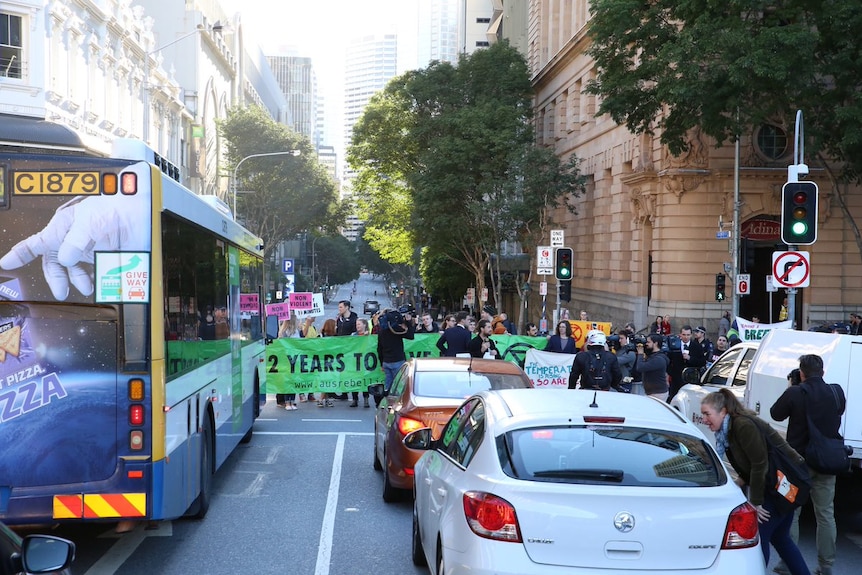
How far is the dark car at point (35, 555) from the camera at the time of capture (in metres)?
3.54

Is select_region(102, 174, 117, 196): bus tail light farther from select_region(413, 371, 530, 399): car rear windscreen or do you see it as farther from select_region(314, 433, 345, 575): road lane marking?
select_region(413, 371, 530, 399): car rear windscreen

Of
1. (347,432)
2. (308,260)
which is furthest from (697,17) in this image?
(308,260)

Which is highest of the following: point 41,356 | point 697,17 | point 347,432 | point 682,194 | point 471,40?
point 471,40

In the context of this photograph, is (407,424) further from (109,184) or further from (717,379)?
(717,379)

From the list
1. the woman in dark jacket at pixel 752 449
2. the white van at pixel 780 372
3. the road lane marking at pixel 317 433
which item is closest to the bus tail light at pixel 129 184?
the woman in dark jacket at pixel 752 449

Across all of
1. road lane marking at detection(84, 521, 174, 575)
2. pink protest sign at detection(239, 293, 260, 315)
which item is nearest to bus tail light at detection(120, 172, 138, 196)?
road lane marking at detection(84, 521, 174, 575)

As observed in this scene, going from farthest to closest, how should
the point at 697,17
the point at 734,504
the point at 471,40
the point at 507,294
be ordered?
1. the point at 471,40
2. the point at 507,294
3. the point at 697,17
4. the point at 734,504

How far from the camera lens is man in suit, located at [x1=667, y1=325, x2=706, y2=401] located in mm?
18078

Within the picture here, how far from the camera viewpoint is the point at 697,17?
91.9ft

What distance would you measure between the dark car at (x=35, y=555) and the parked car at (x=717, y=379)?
913cm

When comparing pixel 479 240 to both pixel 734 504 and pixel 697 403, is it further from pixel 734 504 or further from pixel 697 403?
pixel 734 504

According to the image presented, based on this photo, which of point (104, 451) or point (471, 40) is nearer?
point (104, 451)

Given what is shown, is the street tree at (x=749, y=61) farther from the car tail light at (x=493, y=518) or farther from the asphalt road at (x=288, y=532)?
the car tail light at (x=493, y=518)

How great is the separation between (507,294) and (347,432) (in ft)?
169
